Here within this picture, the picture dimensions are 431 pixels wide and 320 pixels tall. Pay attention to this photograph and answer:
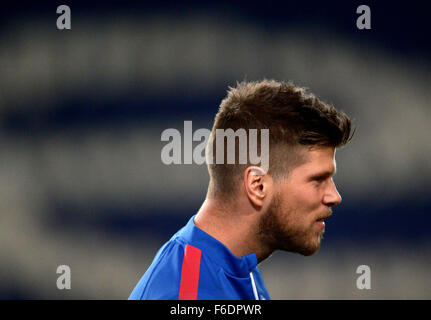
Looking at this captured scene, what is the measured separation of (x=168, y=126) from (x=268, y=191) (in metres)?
1.75

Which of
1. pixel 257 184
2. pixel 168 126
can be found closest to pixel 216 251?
pixel 257 184

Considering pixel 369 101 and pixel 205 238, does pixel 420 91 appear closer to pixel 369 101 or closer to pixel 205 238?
pixel 369 101

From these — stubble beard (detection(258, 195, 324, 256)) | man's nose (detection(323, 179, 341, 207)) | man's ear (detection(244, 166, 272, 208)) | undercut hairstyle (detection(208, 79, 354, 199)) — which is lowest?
stubble beard (detection(258, 195, 324, 256))

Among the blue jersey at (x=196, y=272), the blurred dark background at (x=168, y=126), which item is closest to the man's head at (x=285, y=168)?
the blue jersey at (x=196, y=272)

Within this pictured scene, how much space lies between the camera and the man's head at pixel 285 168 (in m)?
1.11

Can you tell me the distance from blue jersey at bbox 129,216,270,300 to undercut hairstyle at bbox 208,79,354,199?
0.43 feet

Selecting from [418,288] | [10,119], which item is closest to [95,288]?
[10,119]

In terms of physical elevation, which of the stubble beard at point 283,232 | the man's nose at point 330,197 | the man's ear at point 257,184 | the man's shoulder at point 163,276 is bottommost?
the man's shoulder at point 163,276

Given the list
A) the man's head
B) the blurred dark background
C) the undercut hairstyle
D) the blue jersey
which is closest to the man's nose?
the man's head

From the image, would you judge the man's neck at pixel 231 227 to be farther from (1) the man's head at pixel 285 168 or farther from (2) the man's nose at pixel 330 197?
(2) the man's nose at pixel 330 197

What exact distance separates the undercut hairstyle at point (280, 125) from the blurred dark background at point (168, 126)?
5.34ft

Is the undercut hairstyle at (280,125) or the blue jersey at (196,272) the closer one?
the blue jersey at (196,272)

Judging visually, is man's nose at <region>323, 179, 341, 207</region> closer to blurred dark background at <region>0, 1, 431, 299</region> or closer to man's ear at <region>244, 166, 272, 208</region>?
man's ear at <region>244, 166, 272, 208</region>

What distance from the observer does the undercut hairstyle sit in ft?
3.67
